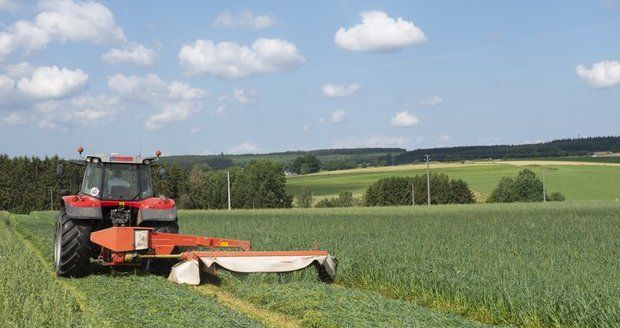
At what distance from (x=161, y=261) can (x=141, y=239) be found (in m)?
1.27

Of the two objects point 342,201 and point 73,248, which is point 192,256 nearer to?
point 73,248

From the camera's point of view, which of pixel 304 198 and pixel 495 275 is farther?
pixel 304 198

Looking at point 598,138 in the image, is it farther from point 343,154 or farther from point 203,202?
point 203,202

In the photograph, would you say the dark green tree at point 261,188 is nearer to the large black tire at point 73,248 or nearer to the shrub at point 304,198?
the shrub at point 304,198

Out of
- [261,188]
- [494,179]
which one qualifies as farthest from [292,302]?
[494,179]

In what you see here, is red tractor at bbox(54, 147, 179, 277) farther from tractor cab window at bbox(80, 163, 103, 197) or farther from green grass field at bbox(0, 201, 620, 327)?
green grass field at bbox(0, 201, 620, 327)

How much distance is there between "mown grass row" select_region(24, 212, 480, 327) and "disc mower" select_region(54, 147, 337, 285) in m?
0.33

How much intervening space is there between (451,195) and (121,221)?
7187 centimetres

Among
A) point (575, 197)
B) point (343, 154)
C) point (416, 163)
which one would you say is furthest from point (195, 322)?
point (343, 154)

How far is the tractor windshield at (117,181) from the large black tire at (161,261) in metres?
0.89

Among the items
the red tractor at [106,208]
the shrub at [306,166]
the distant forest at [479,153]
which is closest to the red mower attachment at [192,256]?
the red tractor at [106,208]

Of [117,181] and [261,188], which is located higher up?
[117,181]

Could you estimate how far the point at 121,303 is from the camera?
28.6 feet

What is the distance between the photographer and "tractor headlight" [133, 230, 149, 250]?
34.8ft
